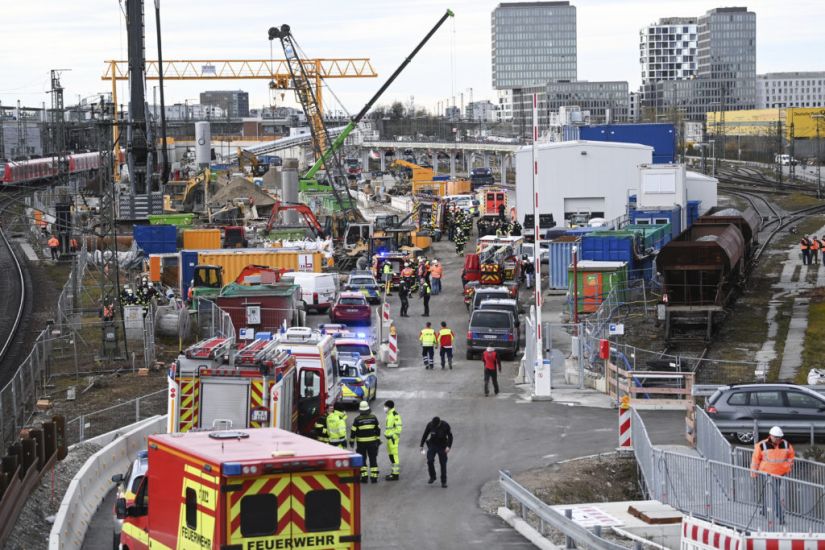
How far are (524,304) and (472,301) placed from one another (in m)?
3.45

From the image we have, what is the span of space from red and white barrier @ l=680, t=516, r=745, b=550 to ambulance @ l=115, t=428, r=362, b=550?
4139 millimetres

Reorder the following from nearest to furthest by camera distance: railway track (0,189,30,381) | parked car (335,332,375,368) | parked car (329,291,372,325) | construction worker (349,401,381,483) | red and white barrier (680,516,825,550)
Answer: red and white barrier (680,516,825,550) < construction worker (349,401,381,483) < parked car (335,332,375,368) < parked car (329,291,372,325) < railway track (0,189,30,381)

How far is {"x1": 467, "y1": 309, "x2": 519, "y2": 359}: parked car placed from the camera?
36531 millimetres

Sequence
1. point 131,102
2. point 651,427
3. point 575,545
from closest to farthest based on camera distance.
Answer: point 575,545 → point 651,427 → point 131,102

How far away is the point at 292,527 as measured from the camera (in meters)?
12.6

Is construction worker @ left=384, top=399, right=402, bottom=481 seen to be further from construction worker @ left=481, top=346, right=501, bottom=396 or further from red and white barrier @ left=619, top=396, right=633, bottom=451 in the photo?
construction worker @ left=481, top=346, right=501, bottom=396

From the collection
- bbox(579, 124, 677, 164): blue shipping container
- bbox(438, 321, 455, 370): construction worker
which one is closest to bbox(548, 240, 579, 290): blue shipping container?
bbox(438, 321, 455, 370): construction worker

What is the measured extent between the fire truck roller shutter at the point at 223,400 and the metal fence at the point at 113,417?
660 centimetres

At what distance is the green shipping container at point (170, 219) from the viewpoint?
228ft

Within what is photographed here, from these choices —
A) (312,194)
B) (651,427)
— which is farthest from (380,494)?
(312,194)

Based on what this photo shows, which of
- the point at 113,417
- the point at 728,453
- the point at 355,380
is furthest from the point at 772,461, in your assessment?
the point at 113,417

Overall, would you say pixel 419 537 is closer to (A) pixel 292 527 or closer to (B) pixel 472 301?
(A) pixel 292 527

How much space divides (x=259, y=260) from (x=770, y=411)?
2789 cm

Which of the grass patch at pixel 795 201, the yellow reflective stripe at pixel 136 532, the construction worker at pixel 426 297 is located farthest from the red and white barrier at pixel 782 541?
the grass patch at pixel 795 201
